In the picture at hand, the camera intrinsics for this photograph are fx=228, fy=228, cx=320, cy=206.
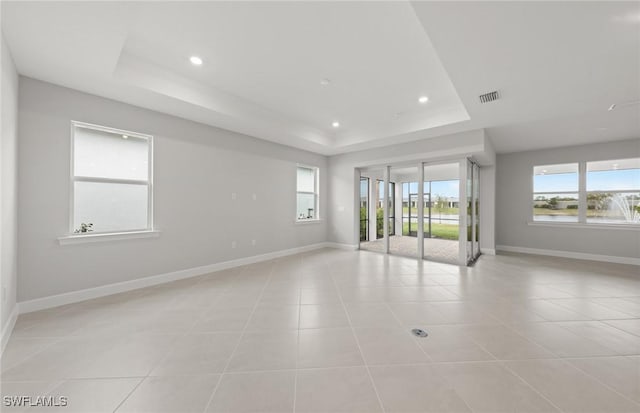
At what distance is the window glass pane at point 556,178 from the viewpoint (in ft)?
19.5

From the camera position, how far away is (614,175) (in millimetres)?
5488

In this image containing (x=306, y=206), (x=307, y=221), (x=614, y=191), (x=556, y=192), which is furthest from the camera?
(x=306, y=206)

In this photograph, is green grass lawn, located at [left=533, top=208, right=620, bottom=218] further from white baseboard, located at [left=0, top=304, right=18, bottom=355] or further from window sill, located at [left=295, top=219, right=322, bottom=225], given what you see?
white baseboard, located at [left=0, top=304, right=18, bottom=355]

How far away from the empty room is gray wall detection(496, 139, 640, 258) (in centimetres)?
6

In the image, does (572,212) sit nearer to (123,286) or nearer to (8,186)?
(123,286)

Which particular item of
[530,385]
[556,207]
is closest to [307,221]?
[530,385]

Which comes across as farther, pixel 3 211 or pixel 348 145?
pixel 348 145

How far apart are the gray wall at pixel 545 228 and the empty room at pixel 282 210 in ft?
0.21

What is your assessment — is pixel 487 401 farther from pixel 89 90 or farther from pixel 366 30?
pixel 89 90

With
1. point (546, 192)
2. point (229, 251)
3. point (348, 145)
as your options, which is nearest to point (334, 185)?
point (348, 145)

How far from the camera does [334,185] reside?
694 cm

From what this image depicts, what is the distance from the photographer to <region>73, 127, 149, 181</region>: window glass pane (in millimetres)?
3188

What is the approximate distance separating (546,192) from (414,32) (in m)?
6.58

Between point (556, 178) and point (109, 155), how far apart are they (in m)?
9.91
